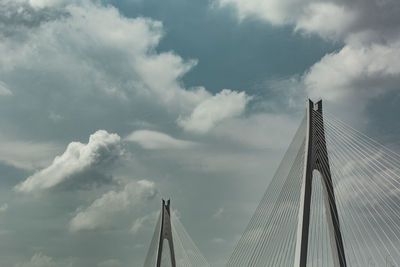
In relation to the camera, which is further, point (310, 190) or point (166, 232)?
point (166, 232)

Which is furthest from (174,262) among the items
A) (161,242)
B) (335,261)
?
(335,261)

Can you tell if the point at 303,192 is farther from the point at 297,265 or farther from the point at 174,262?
the point at 174,262

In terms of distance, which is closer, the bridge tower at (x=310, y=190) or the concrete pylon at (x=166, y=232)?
the bridge tower at (x=310, y=190)

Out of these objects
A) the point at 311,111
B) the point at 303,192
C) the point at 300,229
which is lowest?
the point at 300,229

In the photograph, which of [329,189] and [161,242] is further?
[161,242]

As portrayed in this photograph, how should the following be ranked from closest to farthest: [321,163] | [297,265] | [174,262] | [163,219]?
1. [297,265]
2. [321,163]
3. [174,262]
4. [163,219]

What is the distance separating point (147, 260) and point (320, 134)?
102 feet

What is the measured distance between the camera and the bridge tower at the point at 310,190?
23.1m

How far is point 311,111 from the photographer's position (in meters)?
26.8

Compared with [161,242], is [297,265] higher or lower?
lower

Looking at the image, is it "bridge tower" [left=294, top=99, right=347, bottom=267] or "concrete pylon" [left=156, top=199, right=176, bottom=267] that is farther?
"concrete pylon" [left=156, top=199, right=176, bottom=267]

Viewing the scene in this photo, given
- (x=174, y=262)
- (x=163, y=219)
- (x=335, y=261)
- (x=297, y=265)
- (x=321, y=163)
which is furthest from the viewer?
(x=163, y=219)

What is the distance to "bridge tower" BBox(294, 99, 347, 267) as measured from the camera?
23.1m

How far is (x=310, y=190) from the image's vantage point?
24125mm
